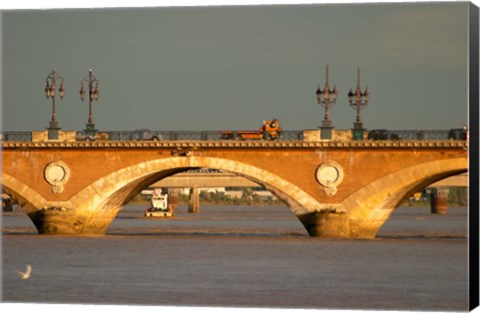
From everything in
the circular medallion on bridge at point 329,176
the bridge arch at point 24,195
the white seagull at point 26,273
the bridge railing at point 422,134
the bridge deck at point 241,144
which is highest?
the bridge railing at point 422,134

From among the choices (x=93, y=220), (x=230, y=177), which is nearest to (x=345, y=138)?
(x=93, y=220)

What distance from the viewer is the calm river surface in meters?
39.1

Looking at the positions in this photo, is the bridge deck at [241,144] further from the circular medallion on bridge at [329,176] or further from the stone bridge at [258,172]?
the circular medallion on bridge at [329,176]

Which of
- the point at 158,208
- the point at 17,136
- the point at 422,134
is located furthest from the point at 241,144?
the point at 158,208

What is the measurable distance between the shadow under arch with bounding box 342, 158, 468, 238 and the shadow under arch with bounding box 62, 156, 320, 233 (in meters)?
1.64

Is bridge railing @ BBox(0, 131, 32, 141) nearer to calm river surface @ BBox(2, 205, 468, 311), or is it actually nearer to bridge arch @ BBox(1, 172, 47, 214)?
bridge arch @ BBox(1, 172, 47, 214)

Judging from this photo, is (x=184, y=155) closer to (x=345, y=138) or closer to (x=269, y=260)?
(x=345, y=138)

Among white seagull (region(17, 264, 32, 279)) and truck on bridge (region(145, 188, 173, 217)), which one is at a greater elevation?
truck on bridge (region(145, 188, 173, 217))

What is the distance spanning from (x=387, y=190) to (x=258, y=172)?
5.20 meters

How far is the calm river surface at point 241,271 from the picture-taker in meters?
39.1

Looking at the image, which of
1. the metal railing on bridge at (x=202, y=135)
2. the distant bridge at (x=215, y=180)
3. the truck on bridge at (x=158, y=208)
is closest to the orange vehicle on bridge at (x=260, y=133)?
the metal railing on bridge at (x=202, y=135)

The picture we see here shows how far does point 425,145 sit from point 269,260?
9.84 m

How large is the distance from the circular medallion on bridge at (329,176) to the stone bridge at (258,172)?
0.04 m

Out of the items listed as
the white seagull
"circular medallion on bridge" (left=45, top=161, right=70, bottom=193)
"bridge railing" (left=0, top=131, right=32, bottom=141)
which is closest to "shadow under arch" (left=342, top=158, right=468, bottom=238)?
"circular medallion on bridge" (left=45, top=161, right=70, bottom=193)
